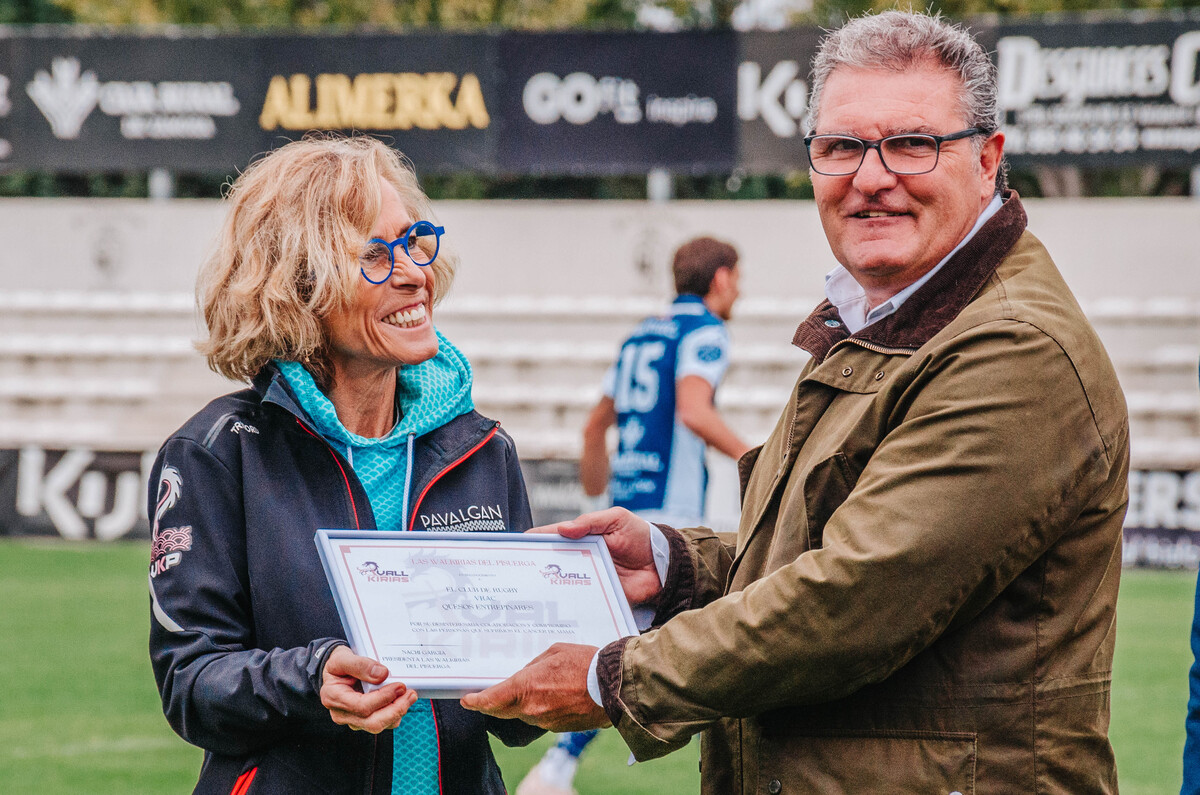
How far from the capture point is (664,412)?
658 cm

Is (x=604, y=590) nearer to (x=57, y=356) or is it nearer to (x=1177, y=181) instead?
(x=57, y=356)

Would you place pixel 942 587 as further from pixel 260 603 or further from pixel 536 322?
pixel 536 322

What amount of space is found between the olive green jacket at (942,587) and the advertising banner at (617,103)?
10205mm

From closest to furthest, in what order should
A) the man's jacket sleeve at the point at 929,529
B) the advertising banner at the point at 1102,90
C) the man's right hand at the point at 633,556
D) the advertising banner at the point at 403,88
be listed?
the man's jacket sleeve at the point at 929,529, the man's right hand at the point at 633,556, the advertising banner at the point at 1102,90, the advertising banner at the point at 403,88

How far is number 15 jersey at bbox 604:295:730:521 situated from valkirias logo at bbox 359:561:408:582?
4099 mm

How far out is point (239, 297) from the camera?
8.86 ft

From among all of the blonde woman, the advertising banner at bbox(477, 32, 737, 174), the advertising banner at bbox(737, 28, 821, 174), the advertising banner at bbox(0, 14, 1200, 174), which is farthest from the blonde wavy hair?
the advertising banner at bbox(477, 32, 737, 174)

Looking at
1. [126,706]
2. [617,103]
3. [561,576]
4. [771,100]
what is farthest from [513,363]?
[561,576]

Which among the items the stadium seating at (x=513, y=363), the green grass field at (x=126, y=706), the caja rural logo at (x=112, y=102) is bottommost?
the green grass field at (x=126, y=706)

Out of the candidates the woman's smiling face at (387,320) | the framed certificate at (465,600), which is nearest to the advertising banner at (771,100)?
the woman's smiling face at (387,320)

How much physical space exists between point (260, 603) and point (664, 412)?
4168mm

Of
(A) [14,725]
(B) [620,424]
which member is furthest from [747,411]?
(A) [14,725]

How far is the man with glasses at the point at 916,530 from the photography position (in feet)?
7.15

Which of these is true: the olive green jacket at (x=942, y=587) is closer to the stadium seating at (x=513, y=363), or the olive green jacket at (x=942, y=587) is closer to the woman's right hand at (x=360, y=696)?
the woman's right hand at (x=360, y=696)
